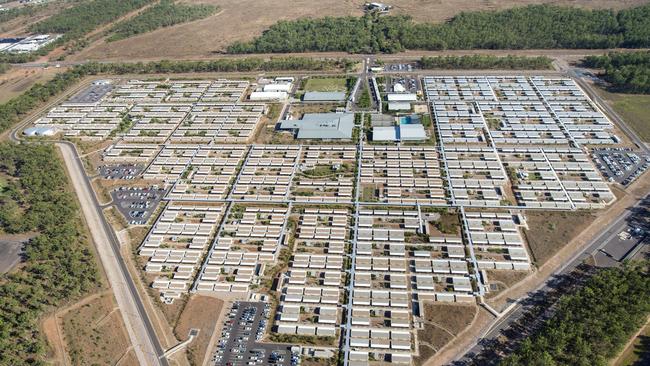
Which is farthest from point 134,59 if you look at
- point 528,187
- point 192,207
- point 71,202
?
point 528,187

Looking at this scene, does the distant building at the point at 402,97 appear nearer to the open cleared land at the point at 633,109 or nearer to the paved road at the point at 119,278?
the open cleared land at the point at 633,109

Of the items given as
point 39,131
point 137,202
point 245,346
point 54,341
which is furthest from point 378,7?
point 54,341

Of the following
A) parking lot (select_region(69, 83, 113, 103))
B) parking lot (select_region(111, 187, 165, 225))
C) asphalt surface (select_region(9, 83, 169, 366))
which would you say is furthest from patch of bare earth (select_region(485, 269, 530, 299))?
parking lot (select_region(69, 83, 113, 103))

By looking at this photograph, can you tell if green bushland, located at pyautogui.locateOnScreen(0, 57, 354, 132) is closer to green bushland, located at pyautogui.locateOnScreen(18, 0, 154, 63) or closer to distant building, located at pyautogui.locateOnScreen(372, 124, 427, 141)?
green bushland, located at pyautogui.locateOnScreen(18, 0, 154, 63)

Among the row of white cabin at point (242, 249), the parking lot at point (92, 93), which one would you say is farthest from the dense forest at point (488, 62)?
the parking lot at point (92, 93)

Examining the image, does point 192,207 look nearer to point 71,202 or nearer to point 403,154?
point 71,202
